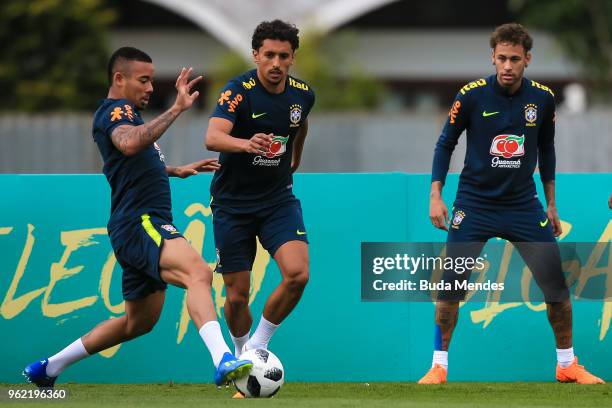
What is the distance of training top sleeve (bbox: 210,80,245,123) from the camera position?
27.2 feet

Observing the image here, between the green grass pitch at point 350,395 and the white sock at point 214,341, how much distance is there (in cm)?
29

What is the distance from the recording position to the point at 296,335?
9516mm

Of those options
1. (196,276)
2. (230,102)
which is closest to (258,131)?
(230,102)

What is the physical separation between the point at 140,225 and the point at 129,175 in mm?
323

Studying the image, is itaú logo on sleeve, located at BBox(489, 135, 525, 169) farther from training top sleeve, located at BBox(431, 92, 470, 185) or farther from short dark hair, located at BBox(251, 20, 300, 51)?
short dark hair, located at BBox(251, 20, 300, 51)

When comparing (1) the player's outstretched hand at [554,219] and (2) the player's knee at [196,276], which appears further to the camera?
(1) the player's outstretched hand at [554,219]

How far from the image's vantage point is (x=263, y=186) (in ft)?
28.3

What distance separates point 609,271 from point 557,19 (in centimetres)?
2271

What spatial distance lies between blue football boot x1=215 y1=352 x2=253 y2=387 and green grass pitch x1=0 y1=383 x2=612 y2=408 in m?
0.22

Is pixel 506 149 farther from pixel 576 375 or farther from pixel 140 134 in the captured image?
pixel 140 134

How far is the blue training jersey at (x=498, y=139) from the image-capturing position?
874 centimetres

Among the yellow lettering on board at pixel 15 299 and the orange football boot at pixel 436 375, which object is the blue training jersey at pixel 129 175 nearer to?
the yellow lettering on board at pixel 15 299

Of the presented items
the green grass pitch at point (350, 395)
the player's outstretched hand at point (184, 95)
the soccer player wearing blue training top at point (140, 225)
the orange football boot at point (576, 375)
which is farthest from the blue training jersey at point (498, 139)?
the player's outstretched hand at point (184, 95)

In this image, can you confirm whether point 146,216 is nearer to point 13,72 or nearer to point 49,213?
point 49,213
